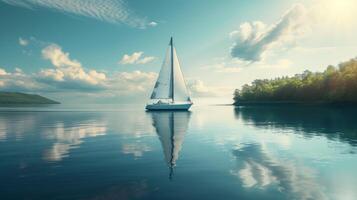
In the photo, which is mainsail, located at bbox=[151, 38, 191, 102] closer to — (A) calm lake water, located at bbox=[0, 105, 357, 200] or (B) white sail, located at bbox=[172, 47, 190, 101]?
(B) white sail, located at bbox=[172, 47, 190, 101]

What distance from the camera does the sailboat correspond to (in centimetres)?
10075

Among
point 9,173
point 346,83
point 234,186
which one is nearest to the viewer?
point 234,186

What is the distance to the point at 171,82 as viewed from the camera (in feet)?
330

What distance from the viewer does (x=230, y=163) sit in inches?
850

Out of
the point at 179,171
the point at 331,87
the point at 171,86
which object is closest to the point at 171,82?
the point at 171,86

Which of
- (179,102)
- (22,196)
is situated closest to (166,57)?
(179,102)

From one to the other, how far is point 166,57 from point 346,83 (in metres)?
88.3

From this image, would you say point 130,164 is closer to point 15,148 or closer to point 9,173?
point 9,173

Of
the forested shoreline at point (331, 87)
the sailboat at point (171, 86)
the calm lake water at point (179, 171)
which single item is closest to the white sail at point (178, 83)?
the sailboat at point (171, 86)

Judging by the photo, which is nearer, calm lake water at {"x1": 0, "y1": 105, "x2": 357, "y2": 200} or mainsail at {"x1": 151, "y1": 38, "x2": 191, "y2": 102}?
calm lake water at {"x1": 0, "y1": 105, "x2": 357, "y2": 200}

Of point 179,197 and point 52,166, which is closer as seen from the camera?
point 179,197

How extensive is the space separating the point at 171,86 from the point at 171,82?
4.80 feet

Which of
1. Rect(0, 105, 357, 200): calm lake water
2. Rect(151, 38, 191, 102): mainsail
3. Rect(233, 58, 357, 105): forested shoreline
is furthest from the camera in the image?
A: Rect(233, 58, 357, 105): forested shoreline

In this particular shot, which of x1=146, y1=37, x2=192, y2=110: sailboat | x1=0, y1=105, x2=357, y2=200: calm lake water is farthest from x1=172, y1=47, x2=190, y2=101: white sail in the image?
x1=0, y1=105, x2=357, y2=200: calm lake water
